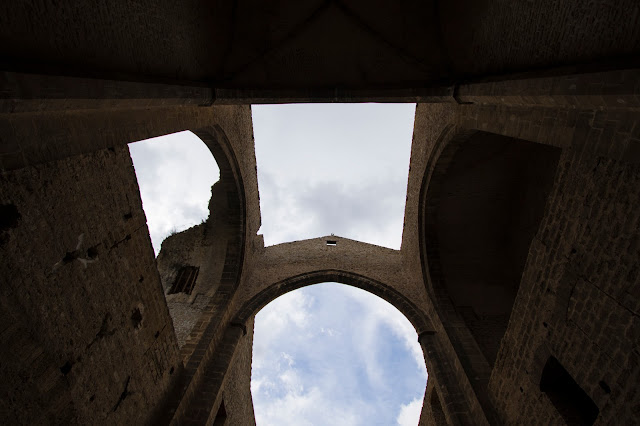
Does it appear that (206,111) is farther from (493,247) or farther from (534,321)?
(493,247)

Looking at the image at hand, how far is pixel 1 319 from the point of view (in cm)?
290

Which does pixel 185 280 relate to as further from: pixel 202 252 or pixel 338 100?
pixel 338 100

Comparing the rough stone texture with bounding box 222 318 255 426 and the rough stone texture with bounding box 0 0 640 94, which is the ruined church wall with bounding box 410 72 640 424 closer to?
the rough stone texture with bounding box 0 0 640 94

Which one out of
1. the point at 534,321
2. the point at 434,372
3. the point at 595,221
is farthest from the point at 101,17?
the point at 434,372

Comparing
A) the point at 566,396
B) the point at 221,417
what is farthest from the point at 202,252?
the point at 566,396

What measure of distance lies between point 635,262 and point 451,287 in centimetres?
591

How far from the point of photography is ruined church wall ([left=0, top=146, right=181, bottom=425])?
3088 mm

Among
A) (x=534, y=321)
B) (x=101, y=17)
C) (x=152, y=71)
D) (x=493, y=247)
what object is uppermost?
(x=493, y=247)

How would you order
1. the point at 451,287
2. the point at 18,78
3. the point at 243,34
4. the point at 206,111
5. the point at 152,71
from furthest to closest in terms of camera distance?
the point at 451,287
the point at 206,111
the point at 243,34
the point at 152,71
the point at 18,78

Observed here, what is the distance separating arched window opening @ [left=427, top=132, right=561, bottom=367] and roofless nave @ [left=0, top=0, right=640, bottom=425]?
0.06 metres

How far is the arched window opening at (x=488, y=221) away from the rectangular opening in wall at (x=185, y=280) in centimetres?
596

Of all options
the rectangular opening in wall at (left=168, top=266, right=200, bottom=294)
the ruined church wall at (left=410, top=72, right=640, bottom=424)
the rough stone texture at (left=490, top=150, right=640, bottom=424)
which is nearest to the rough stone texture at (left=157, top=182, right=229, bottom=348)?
the rectangular opening in wall at (left=168, top=266, right=200, bottom=294)

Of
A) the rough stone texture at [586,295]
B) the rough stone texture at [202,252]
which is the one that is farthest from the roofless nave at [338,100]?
the rough stone texture at [202,252]

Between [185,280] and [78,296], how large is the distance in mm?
5387
